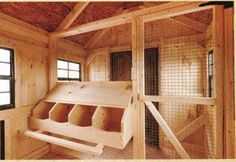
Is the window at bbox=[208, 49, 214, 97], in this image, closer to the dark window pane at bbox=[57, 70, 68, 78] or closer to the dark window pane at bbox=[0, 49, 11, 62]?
the dark window pane at bbox=[57, 70, 68, 78]

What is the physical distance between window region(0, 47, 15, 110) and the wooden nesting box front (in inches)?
16.6

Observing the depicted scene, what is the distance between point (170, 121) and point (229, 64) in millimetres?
1797

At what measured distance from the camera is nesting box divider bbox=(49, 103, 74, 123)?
8.25 ft

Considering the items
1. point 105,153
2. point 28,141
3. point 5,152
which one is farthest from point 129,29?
point 5,152

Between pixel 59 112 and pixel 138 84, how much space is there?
1.38m

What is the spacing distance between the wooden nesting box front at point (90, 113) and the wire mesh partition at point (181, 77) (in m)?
0.95

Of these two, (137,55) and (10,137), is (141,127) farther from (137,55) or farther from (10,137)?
(10,137)

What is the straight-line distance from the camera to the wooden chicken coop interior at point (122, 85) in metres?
1.85

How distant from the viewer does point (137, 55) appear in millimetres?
2174

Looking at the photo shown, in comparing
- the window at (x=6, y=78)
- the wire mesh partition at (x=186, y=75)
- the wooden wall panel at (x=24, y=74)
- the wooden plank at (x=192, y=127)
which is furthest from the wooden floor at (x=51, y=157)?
the wooden plank at (x=192, y=127)

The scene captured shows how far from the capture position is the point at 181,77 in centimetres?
314

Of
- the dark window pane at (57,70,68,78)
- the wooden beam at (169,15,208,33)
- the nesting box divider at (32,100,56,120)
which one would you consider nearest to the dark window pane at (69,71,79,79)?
the dark window pane at (57,70,68,78)

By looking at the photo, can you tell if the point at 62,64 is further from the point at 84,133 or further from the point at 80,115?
the point at 84,133

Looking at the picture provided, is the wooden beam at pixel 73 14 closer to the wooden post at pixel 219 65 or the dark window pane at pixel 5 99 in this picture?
the dark window pane at pixel 5 99
